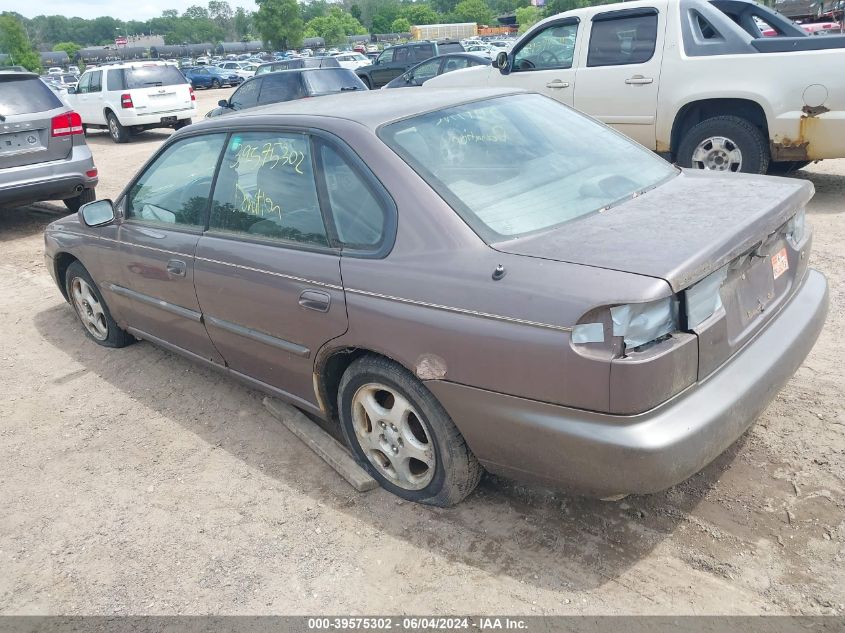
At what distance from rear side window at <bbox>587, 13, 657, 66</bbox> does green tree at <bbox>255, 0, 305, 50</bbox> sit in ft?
247

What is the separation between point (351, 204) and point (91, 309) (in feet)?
9.72

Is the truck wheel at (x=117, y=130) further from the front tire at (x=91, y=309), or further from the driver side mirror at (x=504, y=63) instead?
the front tire at (x=91, y=309)

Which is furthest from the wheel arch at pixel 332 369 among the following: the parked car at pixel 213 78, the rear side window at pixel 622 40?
the parked car at pixel 213 78

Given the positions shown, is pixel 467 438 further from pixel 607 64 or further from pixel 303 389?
pixel 607 64

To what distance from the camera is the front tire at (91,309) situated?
492cm

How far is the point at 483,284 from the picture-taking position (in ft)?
8.13

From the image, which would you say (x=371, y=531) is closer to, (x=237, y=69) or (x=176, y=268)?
(x=176, y=268)

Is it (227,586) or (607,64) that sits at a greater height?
(607,64)

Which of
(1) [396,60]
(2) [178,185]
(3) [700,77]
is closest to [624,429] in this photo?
(2) [178,185]

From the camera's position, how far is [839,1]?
72.2 feet

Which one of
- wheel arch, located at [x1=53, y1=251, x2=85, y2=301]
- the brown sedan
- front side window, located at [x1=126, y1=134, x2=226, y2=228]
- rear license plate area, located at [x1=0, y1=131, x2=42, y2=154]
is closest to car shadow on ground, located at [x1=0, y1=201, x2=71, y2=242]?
rear license plate area, located at [x1=0, y1=131, x2=42, y2=154]

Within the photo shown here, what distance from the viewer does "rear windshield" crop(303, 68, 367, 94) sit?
1281 cm

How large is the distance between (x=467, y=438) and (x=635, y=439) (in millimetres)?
656

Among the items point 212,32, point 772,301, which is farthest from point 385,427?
point 212,32
